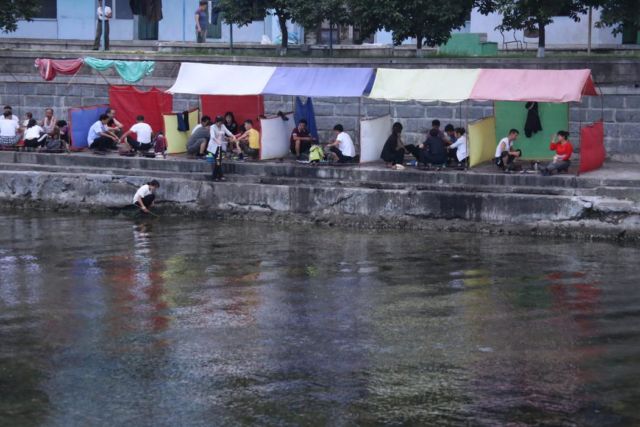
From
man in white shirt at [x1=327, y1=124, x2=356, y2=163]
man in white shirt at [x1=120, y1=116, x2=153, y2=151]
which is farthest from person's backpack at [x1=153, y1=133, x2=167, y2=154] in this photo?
man in white shirt at [x1=327, y1=124, x2=356, y2=163]

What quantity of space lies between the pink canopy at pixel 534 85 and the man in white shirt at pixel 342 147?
299 cm

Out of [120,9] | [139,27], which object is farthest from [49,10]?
[139,27]

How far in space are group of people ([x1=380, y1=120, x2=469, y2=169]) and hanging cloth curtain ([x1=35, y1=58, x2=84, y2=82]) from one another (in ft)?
26.6

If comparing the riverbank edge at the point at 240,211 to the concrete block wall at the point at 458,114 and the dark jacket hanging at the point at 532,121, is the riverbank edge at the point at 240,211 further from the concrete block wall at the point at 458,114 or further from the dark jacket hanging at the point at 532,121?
→ the dark jacket hanging at the point at 532,121

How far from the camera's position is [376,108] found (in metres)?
26.7

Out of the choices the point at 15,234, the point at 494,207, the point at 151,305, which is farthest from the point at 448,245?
the point at 15,234

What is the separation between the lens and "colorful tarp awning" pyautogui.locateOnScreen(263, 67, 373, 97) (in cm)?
2444

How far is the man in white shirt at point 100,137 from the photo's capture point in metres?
26.5

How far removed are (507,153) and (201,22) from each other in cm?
Answer: 1516

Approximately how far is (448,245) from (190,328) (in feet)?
23.9

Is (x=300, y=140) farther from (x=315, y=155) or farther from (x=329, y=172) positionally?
(x=329, y=172)

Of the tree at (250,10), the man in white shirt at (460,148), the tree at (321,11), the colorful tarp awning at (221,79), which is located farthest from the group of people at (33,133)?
the man in white shirt at (460,148)

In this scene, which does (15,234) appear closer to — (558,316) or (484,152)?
(484,152)

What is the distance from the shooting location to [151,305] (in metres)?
15.7
